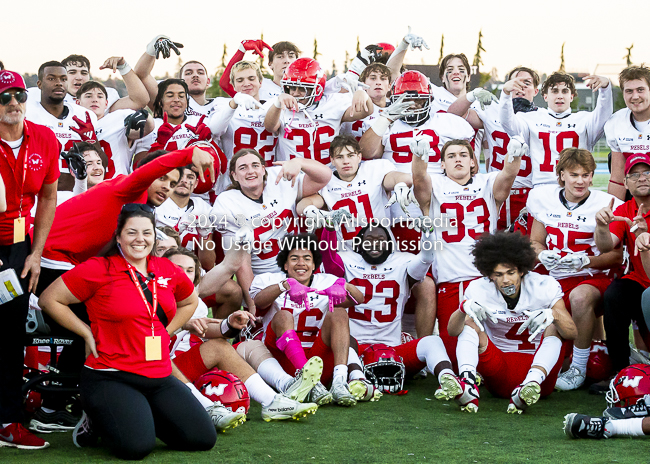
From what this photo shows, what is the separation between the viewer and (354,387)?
15.8ft

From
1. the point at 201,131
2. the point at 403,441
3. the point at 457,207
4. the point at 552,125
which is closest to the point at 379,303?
the point at 457,207

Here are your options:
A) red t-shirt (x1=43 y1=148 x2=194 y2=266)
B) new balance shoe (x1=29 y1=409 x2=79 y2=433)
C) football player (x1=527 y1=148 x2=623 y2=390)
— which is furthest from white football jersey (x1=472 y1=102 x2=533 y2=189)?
new balance shoe (x1=29 y1=409 x2=79 y2=433)

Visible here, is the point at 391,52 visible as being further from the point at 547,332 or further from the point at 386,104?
the point at 547,332

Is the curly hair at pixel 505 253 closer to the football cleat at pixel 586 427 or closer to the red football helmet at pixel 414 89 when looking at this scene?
the football cleat at pixel 586 427

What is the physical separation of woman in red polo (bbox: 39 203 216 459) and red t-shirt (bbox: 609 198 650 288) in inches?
119

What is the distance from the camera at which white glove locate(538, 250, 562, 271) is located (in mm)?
5203

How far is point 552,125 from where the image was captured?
627 cm

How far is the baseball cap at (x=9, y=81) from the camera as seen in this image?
3.65m

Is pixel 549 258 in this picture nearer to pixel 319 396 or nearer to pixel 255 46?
pixel 319 396

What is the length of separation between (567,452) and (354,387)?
1.47 m

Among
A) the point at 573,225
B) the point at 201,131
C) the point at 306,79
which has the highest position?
the point at 306,79

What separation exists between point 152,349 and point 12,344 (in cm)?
69

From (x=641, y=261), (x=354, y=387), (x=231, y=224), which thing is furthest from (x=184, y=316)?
(x=641, y=261)

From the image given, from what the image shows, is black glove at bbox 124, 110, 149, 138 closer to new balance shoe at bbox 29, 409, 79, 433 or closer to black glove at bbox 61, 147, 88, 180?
black glove at bbox 61, 147, 88, 180
